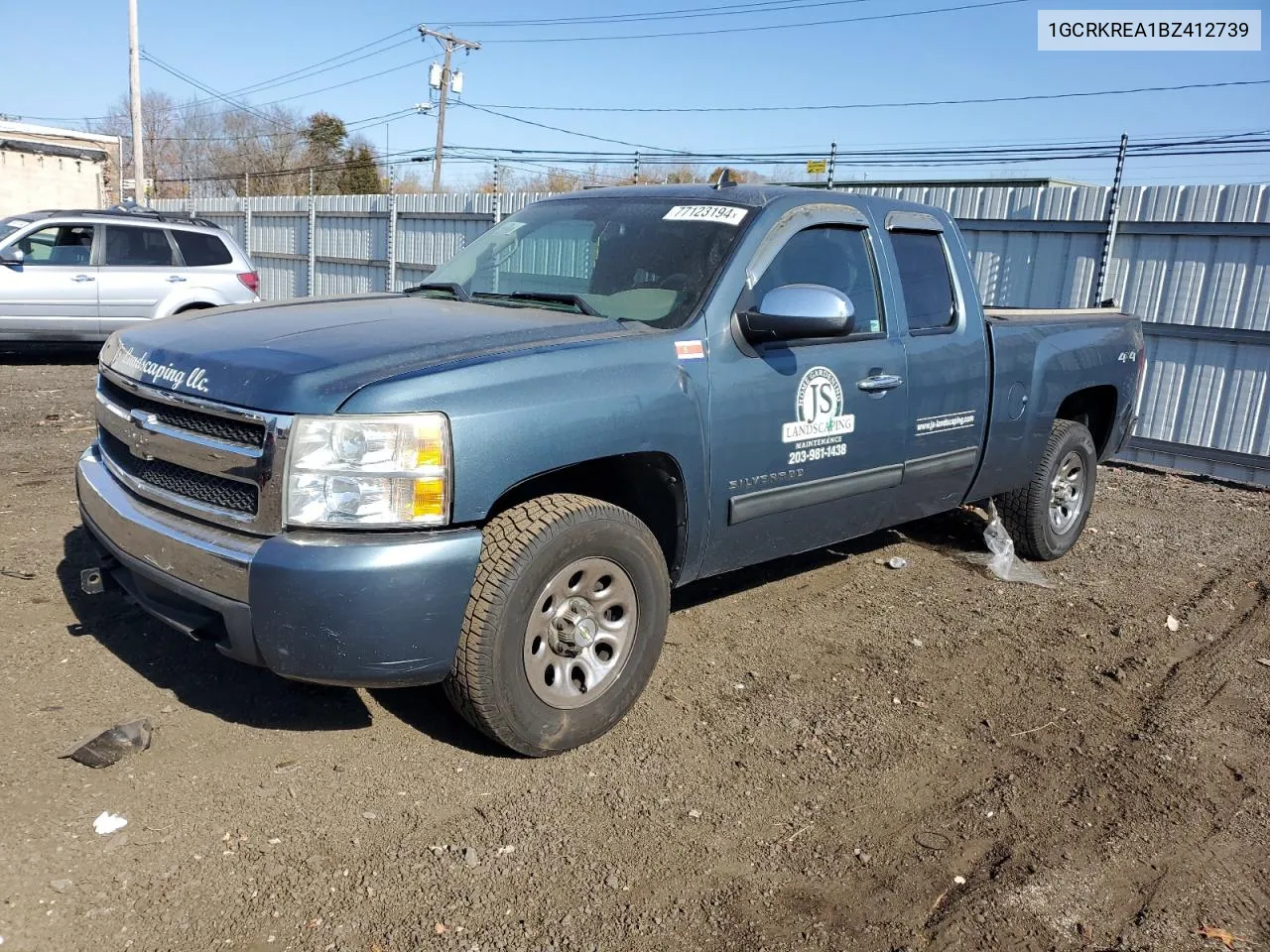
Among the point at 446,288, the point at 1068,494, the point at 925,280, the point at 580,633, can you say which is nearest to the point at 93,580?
the point at 580,633

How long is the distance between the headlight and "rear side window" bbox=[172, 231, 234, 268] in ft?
33.7

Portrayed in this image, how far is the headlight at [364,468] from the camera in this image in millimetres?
2914

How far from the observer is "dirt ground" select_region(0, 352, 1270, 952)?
106 inches

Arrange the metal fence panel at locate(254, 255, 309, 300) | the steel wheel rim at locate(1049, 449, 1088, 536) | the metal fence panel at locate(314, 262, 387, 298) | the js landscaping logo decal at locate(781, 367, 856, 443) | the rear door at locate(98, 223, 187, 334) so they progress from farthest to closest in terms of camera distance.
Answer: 1. the metal fence panel at locate(254, 255, 309, 300)
2. the metal fence panel at locate(314, 262, 387, 298)
3. the rear door at locate(98, 223, 187, 334)
4. the steel wheel rim at locate(1049, 449, 1088, 536)
5. the js landscaping logo decal at locate(781, 367, 856, 443)

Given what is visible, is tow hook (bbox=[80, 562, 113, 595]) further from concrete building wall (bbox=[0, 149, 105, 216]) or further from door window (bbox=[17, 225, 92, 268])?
concrete building wall (bbox=[0, 149, 105, 216])

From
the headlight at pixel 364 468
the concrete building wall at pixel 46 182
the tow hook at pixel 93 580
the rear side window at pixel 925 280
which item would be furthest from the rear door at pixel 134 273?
the concrete building wall at pixel 46 182

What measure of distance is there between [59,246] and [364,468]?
10637mm

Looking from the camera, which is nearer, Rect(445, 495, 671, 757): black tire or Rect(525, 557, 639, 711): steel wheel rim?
Rect(445, 495, 671, 757): black tire

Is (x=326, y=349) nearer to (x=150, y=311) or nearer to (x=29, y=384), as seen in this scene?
(x=29, y=384)

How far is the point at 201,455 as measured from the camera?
3156 millimetres

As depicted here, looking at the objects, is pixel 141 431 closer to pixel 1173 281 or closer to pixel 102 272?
pixel 1173 281

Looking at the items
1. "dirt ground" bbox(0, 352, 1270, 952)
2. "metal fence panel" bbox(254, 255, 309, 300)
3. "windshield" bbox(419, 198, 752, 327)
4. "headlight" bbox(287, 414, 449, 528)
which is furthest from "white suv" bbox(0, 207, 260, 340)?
"headlight" bbox(287, 414, 449, 528)

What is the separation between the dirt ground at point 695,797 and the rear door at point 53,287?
7406 mm

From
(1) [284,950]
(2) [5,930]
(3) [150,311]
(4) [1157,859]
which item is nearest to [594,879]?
(1) [284,950]
